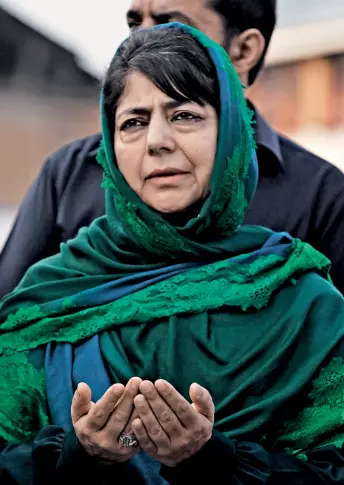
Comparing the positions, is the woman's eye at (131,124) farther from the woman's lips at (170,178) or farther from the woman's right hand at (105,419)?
the woman's right hand at (105,419)

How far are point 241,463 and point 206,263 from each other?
1.04 ft

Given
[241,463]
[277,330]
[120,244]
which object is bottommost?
[241,463]

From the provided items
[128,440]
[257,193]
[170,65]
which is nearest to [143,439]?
[128,440]

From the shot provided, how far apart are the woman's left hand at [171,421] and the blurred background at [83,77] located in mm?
855

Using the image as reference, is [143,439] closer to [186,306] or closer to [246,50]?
[186,306]

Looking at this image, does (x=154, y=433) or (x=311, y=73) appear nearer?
(x=154, y=433)

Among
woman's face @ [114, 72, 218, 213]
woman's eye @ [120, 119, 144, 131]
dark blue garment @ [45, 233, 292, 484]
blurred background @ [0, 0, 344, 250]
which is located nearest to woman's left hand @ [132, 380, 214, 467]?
dark blue garment @ [45, 233, 292, 484]

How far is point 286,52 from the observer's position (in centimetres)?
207

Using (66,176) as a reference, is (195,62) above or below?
above

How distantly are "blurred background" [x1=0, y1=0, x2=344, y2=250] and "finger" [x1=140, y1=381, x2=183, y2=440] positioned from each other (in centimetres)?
88

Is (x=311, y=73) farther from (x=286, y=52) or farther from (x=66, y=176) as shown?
(x=66, y=176)

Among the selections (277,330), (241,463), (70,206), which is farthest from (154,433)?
(70,206)

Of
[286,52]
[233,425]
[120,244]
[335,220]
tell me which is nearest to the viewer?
[233,425]

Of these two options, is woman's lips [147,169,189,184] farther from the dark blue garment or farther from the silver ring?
the silver ring
